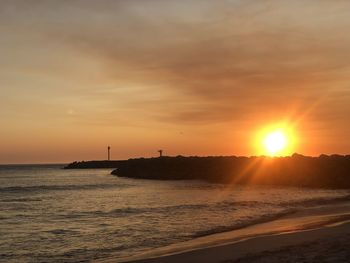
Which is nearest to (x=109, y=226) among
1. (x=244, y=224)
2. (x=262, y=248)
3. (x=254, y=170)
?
(x=244, y=224)

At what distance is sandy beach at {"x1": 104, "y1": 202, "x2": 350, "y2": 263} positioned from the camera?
41.5 ft

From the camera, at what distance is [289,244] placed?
15156 millimetres

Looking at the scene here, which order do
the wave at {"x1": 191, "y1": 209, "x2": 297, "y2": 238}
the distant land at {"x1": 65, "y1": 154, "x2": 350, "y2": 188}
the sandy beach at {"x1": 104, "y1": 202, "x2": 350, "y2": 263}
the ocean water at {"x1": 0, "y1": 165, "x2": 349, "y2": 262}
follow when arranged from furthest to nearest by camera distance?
1. the distant land at {"x1": 65, "y1": 154, "x2": 350, "y2": 188}
2. the wave at {"x1": 191, "y1": 209, "x2": 297, "y2": 238}
3. the ocean water at {"x1": 0, "y1": 165, "x2": 349, "y2": 262}
4. the sandy beach at {"x1": 104, "y1": 202, "x2": 350, "y2": 263}

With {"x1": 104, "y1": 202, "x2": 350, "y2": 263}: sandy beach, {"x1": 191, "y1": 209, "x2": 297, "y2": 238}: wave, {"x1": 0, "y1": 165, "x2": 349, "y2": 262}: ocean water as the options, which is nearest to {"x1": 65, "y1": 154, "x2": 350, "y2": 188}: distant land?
{"x1": 0, "y1": 165, "x2": 349, "y2": 262}: ocean water

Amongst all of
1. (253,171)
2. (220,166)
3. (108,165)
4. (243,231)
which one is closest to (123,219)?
(243,231)

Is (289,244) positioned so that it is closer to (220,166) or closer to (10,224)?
(10,224)

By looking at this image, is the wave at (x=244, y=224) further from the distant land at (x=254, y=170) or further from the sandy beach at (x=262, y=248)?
the distant land at (x=254, y=170)

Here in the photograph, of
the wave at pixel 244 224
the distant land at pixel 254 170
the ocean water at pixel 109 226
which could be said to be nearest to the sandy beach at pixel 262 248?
the wave at pixel 244 224

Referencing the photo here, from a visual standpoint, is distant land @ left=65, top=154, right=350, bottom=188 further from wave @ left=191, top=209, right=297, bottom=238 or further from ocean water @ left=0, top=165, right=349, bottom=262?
wave @ left=191, top=209, right=297, bottom=238

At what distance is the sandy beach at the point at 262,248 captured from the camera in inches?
499

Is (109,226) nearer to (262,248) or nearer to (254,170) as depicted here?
(262,248)

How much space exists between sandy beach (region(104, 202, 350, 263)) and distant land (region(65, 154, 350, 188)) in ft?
131

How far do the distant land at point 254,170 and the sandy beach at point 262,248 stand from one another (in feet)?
131

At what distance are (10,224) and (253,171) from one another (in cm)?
5811
